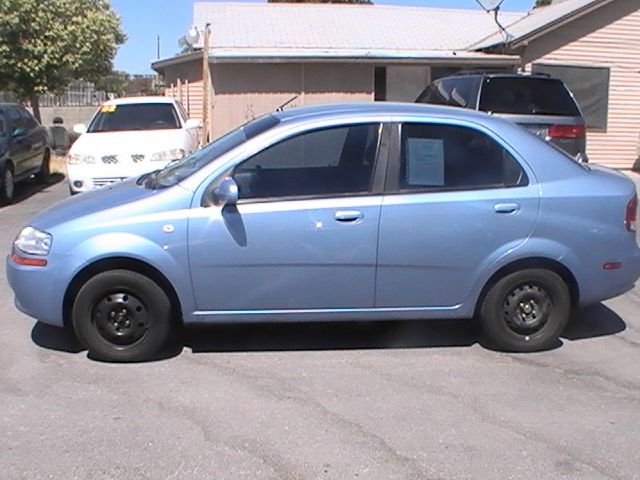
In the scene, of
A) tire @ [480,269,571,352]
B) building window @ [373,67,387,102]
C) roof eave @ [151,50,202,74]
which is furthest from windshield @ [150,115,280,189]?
building window @ [373,67,387,102]

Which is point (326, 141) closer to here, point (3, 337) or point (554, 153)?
point (554, 153)

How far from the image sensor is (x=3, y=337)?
5.55 metres

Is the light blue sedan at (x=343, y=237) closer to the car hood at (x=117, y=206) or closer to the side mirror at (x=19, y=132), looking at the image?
the car hood at (x=117, y=206)

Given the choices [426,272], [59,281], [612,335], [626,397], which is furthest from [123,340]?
[612,335]

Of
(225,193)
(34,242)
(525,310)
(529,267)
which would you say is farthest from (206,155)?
(525,310)

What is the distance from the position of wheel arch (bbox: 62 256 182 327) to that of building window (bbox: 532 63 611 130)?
13.1m

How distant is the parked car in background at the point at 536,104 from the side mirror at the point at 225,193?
614 centimetres

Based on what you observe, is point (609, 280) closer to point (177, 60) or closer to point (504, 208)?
point (504, 208)

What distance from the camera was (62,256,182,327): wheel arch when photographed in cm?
483

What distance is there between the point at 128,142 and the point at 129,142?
14 mm

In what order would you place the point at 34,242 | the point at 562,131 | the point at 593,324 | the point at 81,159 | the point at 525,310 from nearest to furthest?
the point at 34,242, the point at 525,310, the point at 593,324, the point at 562,131, the point at 81,159

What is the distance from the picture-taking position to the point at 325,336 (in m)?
5.57

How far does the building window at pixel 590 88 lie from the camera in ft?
52.9

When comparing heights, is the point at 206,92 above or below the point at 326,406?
above
